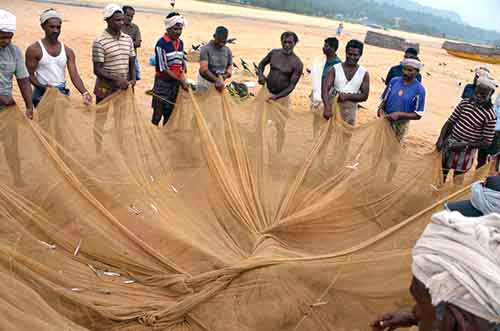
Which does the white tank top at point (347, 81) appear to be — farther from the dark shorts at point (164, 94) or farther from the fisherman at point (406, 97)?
the dark shorts at point (164, 94)

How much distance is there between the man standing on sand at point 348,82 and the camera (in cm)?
468

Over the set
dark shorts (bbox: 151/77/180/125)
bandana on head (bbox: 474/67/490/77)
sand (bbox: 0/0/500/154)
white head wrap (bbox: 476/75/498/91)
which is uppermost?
bandana on head (bbox: 474/67/490/77)

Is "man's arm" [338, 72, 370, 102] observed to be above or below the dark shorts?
above

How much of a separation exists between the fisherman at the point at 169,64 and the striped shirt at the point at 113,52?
0.37m

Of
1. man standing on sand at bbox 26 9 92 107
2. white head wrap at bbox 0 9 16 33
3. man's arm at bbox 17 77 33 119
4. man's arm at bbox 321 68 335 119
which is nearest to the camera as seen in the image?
white head wrap at bbox 0 9 16 33

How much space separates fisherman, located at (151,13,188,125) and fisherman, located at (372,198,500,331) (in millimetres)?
3679

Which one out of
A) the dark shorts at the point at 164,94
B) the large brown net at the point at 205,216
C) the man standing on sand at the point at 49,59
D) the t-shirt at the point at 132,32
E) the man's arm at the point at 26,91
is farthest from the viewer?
the t-shirt at the point at 132,32

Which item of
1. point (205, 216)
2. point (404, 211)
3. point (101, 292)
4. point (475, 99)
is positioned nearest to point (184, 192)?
point (205, 216)

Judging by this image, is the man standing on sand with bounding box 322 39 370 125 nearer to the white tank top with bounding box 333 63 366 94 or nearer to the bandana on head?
the white tank top with bounding box 333 63 366 94

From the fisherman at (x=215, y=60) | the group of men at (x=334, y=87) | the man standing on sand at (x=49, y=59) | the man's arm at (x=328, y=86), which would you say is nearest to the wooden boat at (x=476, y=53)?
the group of men at (x=334, y=87)

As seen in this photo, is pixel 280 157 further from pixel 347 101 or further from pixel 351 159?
pixel 347 101

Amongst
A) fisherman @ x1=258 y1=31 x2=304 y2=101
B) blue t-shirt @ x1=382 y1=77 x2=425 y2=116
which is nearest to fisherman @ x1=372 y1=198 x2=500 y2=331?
blue t-shirt @ x1=382 y1=77 x2=425 y2=116

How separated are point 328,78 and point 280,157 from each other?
1184 millimetres

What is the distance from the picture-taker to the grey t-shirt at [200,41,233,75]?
16.8ft
